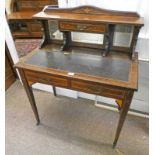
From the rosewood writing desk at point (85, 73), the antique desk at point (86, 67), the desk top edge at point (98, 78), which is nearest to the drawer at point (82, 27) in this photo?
the antique desk at point (86, 67)

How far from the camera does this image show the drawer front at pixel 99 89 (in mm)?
985

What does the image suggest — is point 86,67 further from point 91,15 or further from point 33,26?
point 33,26

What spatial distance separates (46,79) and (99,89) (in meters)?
0.42

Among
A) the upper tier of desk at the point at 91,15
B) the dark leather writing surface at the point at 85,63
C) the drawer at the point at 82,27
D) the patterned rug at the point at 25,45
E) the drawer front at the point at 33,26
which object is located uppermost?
the upper tier of desk at the point at 91,15

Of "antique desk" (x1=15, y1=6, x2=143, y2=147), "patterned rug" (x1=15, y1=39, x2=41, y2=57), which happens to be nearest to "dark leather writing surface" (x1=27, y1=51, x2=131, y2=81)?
"antique desk" (x1=15, y1=6, x2=143, y2=147)

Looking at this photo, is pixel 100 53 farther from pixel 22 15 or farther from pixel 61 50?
pixel 22 15

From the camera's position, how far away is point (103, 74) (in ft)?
3.37

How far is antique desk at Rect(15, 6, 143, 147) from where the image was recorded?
38.9 inches

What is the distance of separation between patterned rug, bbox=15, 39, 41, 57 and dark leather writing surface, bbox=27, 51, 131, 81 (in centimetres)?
55

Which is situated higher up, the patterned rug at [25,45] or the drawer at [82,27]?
the drawer at [82,27]

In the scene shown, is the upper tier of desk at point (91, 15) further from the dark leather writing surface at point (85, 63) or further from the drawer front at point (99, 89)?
the drawer front at point (99, 89)

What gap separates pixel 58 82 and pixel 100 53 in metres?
0.45

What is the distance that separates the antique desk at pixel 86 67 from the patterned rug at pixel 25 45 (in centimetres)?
50
